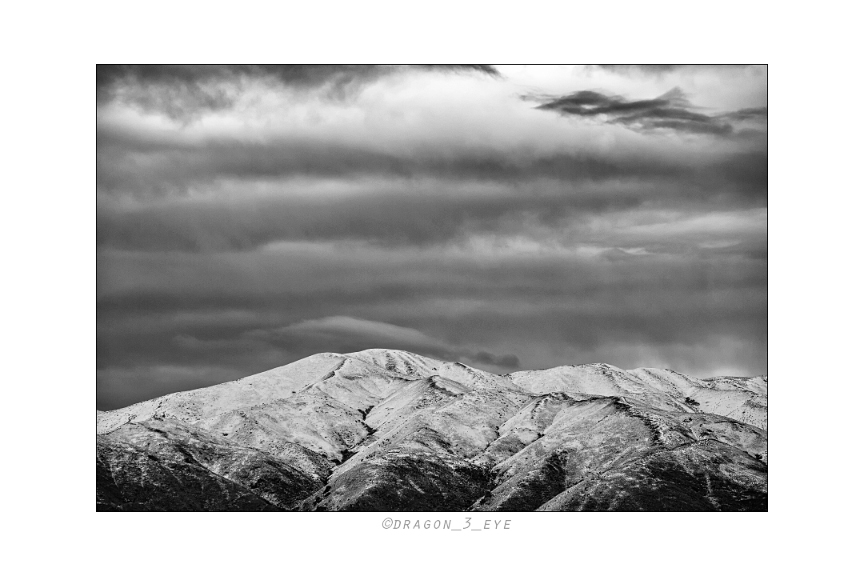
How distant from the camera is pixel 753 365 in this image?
27.2 metres

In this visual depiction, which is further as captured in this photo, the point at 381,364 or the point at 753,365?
the point at 381,364

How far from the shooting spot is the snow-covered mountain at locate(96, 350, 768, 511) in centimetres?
2728

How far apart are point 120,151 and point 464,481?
47.0ft

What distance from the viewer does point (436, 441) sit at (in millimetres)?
30250

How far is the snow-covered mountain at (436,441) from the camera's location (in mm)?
27281

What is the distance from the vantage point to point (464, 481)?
28891 millimetres

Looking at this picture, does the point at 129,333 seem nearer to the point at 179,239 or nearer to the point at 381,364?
the point at 179,239

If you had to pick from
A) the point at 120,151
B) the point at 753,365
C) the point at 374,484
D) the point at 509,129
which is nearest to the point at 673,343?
the point at 753,365

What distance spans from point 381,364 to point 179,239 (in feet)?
25.3

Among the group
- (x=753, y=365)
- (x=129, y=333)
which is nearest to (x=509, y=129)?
(x=753, y=365)
